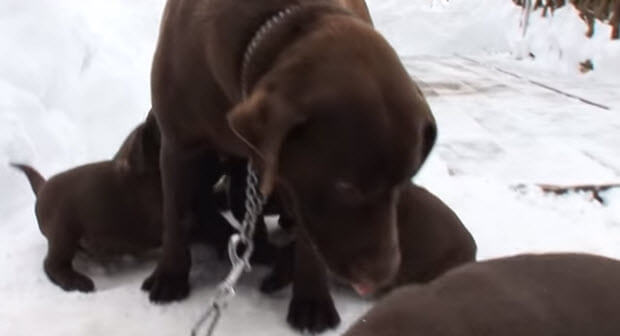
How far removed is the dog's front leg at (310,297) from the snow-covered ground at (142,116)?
48 millimetres

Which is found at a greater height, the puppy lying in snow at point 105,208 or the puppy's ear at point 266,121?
the puppy's ear at point 266,121

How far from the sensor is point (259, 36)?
4.93 feet

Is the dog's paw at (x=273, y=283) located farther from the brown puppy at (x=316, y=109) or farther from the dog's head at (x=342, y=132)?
the dog's head at (x=342, y=132)

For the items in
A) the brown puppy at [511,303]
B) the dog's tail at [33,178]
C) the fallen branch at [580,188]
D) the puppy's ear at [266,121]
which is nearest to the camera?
the brown puppy at [511,303]

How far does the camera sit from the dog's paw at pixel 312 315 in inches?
73.7

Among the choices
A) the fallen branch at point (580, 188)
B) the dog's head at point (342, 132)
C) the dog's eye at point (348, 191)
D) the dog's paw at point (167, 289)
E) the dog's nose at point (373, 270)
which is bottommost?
the fallen branch at point (580, 188)

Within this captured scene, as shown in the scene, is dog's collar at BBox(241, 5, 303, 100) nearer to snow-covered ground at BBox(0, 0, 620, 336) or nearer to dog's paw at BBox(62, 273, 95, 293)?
snow-covered ground at BBox(0, 0, 620, 336)

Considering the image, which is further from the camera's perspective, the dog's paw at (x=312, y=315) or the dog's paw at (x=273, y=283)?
the dog's paw at (x=273, y=283)

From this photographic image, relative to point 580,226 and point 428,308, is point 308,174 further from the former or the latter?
point 580,226

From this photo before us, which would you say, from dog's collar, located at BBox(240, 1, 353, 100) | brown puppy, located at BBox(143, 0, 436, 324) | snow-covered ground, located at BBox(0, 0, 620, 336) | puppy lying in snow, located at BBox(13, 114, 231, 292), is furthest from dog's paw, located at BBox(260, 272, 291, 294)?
dog's collar, located at BBox(240, 1, 353, 100)

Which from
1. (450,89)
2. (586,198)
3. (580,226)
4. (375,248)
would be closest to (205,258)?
(375,248)

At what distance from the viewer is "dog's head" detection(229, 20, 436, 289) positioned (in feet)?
4.26

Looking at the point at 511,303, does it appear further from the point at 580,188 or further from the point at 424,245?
the point at 580,188

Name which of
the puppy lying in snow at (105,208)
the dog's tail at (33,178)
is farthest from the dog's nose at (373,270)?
the dog's tail at (33,178)
